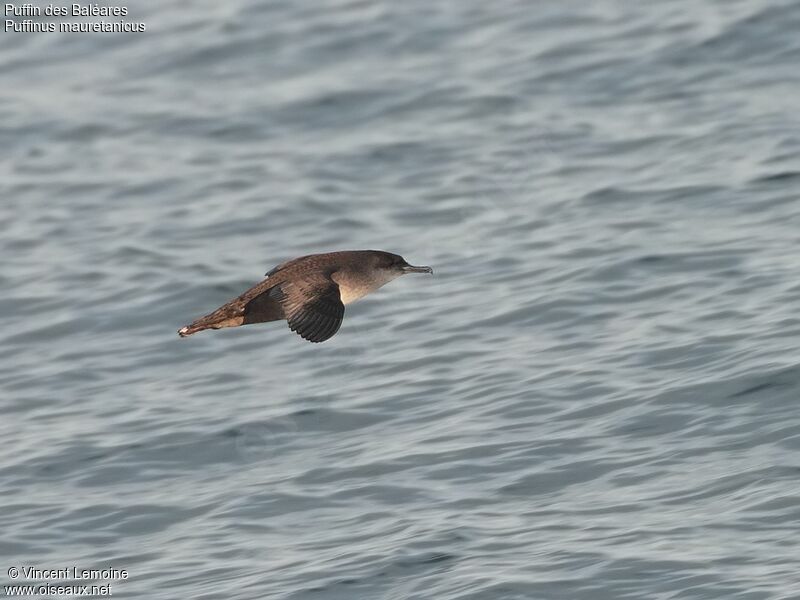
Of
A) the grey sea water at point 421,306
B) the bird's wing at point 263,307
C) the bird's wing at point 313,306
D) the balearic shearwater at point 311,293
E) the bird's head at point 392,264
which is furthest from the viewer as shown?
the grey sea water at point 421,306

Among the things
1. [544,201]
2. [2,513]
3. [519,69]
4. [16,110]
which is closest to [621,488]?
[2,513]

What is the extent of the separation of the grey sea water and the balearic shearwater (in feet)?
4.59

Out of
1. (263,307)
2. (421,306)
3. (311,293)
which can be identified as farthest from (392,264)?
(421,306)

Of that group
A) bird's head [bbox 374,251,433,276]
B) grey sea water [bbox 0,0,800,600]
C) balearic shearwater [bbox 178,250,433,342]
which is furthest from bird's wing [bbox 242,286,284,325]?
grey sea water [bbox 0,0,800,600]

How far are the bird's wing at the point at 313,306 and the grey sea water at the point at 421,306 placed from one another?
56.5 inches

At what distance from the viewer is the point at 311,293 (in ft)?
29.7

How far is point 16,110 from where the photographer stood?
19547 mm

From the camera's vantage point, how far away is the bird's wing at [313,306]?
873cm

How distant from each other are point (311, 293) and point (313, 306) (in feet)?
0.56

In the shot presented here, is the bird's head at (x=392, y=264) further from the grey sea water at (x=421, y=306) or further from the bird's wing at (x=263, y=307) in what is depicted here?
the grey sea water at (x=421, y=306)

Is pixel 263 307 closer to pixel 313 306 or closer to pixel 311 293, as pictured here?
pixel 311 293

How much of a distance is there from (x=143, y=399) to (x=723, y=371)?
3920 mm

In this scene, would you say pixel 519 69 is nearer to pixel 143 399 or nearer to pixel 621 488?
pixel 143 399

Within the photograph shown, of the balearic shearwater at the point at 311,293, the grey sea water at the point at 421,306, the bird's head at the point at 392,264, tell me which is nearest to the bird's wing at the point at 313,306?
the balearic shearwater at the point at 311,293
